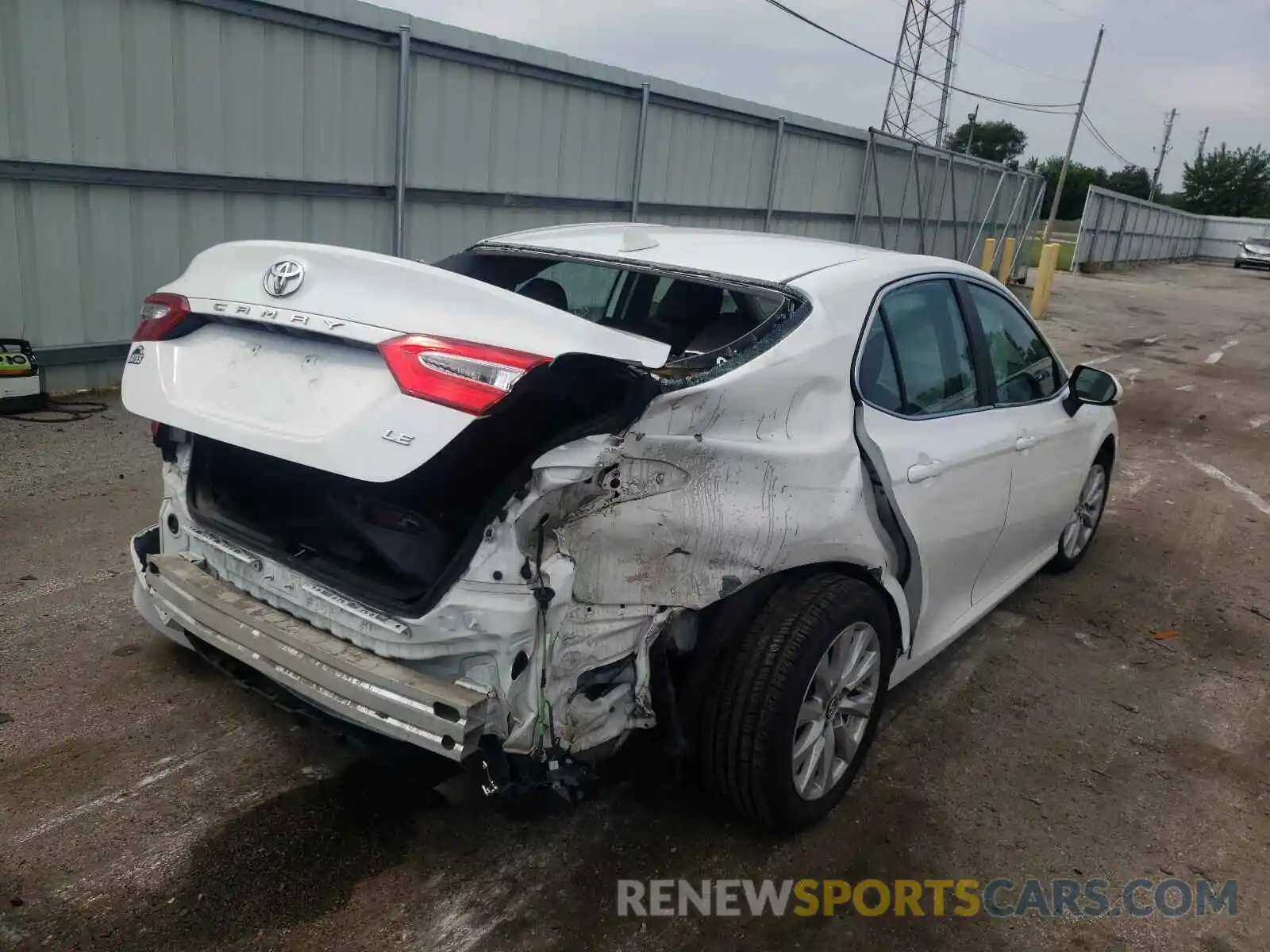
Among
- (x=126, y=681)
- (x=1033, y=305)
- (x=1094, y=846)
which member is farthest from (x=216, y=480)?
(x=1033, y=305)

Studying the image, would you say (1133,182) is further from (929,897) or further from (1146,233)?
(929,897)

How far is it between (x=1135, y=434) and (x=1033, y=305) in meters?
10.2

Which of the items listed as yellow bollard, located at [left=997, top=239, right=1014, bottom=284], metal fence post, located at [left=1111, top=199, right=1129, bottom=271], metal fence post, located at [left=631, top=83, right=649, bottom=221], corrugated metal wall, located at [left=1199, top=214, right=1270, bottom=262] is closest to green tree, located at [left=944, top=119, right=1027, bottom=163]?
corrugated metal wall, located at [left=1199, top=214, right=1270, bottom=262]

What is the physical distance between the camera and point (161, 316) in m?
2.74

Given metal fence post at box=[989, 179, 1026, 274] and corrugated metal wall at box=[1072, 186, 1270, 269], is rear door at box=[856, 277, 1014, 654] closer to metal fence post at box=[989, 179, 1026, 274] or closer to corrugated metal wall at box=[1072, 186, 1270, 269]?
metal fence post at box=[989, 179, 1026, 274]

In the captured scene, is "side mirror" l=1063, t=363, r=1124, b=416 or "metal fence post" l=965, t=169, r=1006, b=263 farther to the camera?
"metal fence post" l=965, t=169, r=1006, b=263

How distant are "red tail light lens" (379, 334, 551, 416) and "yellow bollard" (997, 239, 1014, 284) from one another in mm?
22502

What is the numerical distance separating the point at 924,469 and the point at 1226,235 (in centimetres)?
5614

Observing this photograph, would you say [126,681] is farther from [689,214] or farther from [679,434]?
[689,214]

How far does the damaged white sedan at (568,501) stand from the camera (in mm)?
2176

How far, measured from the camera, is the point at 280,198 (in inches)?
309

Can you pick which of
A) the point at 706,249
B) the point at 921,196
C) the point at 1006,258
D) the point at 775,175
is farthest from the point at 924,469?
the point at 1006,258

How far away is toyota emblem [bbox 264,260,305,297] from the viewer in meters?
2.47

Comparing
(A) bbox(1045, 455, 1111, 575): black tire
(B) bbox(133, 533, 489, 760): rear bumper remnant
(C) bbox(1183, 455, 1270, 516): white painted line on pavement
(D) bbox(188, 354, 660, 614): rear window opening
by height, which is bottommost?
(C) bbox(1183, 455, 1270, 516): white painted line on pavement
